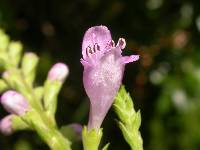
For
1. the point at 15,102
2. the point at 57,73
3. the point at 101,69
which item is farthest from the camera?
the point at 57,73

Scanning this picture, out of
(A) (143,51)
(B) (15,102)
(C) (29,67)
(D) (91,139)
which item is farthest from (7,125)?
(A) (143,51)

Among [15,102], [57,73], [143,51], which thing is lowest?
[15,102]

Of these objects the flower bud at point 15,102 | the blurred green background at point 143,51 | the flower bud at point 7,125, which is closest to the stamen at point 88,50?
the flower bud at point 15,102

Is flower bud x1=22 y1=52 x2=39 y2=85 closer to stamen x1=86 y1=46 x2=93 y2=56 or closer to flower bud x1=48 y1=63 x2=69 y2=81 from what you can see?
flower bud x1=48 y1=63 x2=69 y2=81

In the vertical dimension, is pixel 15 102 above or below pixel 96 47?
below

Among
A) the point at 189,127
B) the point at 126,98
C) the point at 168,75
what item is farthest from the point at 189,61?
the point at 126,98

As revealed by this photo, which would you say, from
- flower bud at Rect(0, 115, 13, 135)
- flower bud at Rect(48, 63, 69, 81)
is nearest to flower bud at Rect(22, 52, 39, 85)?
flower bud at Rect(48, 63, 69, 81)

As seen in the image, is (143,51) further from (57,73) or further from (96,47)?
(96,47)
